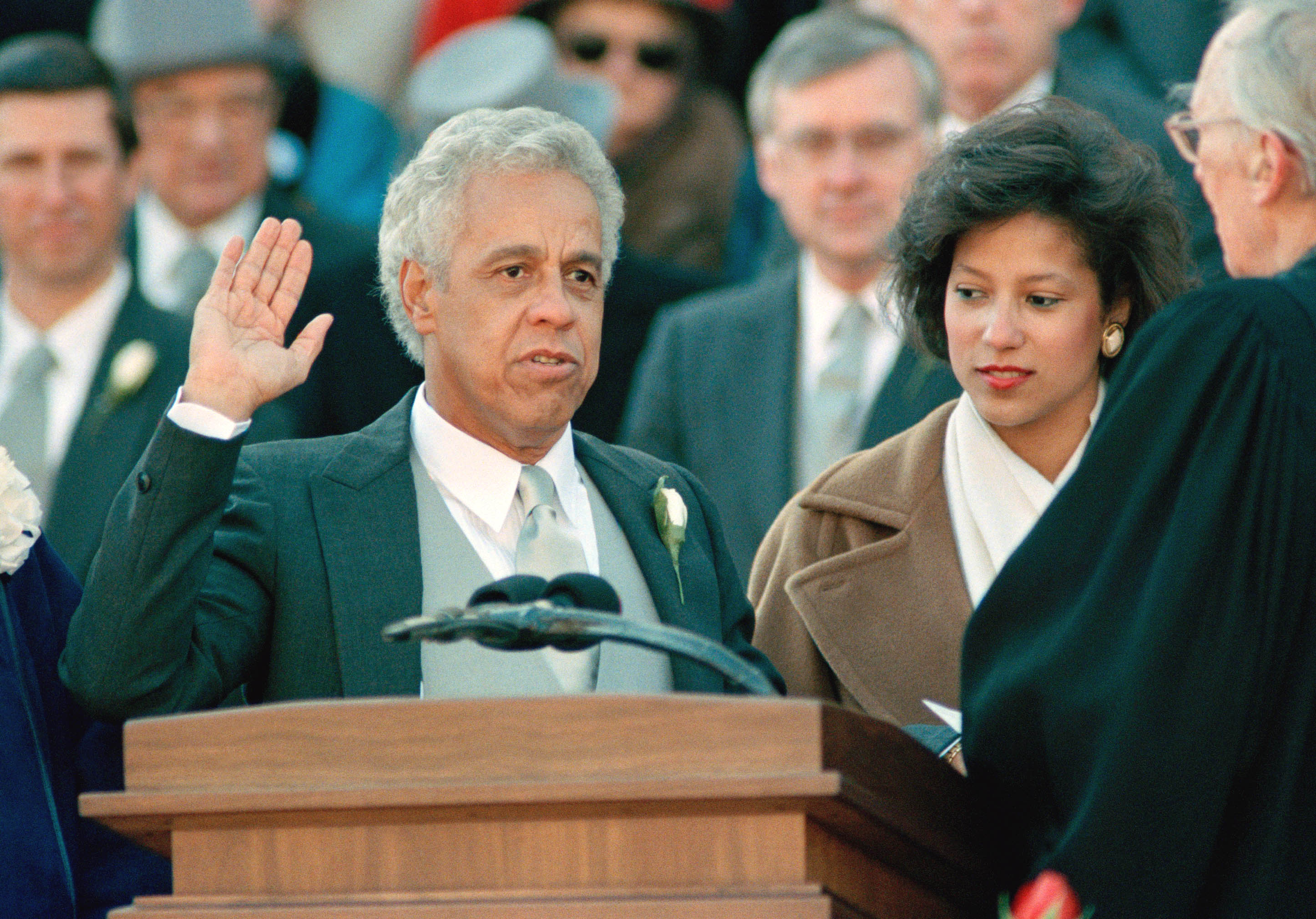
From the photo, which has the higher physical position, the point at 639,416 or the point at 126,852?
the point at 639,416

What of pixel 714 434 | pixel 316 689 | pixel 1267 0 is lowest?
pixel 316 689

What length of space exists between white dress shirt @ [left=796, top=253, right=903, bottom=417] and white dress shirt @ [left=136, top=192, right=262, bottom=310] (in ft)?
6.32

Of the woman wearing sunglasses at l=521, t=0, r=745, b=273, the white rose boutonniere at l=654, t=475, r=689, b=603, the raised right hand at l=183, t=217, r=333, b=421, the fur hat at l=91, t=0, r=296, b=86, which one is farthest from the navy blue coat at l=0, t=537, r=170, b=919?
the woman wearing sunglasses at l=521, t=0, r=745, b=273

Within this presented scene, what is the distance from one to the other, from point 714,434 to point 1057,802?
289cm

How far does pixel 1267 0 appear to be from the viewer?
3.03m

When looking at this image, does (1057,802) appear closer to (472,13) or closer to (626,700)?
(626,700)

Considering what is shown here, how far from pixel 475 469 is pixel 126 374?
7.87 ft

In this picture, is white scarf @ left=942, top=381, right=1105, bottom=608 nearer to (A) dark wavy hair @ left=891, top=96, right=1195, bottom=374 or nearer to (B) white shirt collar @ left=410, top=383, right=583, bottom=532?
(A) dark wavy hair @ left=891, top=96, right=1195, bottom=374

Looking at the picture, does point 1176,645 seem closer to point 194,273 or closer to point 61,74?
point 61,74

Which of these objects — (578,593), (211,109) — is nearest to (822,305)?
(211,109)

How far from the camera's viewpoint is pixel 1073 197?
375cm

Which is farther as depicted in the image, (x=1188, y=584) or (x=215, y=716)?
(x=1188, y=584)

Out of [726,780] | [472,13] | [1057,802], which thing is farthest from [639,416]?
[726,780]

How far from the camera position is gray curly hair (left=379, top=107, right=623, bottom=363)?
3369 millimetres
